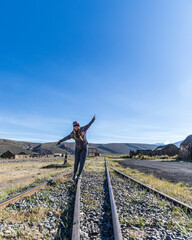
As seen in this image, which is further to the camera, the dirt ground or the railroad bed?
the dirt ground

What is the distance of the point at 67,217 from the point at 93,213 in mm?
470

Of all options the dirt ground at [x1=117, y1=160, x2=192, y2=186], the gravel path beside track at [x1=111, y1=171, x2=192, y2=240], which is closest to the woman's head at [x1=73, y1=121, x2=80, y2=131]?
the gravel path beside track at [x1=111, y1=171, x2=192, y2=240]

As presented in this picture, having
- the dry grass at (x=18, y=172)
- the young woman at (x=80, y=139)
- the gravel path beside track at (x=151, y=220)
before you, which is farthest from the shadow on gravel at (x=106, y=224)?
the dry grass at (x=18, y=172)

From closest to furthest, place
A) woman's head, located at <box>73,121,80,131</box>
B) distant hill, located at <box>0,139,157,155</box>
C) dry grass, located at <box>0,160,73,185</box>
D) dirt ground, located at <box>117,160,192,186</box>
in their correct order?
woman's head, located at <box>73,121,80,131</box>
dirt ground, located at <box>117,160,192,186</box>
dry grass, located at <box>0,160,73,185</box>
distant hill, located at <box>0,139,157,155</box>

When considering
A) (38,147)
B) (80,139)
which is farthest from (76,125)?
(38,147)

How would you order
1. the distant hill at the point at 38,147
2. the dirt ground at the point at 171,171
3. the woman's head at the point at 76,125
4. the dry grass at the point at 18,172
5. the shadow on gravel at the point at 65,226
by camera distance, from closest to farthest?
the shadow on gravel at the point at 65,226 < the woman's head at the point at 76,125 < the dirt ground at the point at 171,171 < the dry grass at the point at 18,172 < the distant hill at the point at 38,147

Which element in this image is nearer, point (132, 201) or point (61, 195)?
point (132, 201)

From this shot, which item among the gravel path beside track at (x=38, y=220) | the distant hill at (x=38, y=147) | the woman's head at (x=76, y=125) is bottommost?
the distant hill at (x=38, y=147)

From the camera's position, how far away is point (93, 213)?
8.95 ft

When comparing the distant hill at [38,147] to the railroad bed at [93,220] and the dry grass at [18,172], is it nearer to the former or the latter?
the dry grass at [18,172]

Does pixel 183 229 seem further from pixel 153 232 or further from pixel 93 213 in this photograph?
pixel 93 213

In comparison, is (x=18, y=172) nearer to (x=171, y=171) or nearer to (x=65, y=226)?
(x=65, y=226)

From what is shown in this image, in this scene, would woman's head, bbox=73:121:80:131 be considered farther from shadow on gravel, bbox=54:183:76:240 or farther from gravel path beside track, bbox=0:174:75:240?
shadow on gravel, bbox=54:183:76:240

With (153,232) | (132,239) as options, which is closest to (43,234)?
(132,239)
